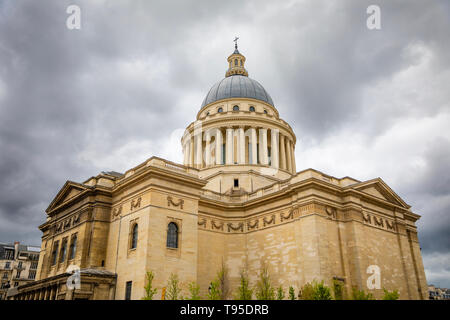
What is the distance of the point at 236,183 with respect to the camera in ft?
139

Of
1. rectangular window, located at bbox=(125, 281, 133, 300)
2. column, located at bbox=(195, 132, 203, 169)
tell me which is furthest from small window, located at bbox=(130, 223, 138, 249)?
column, located at bbox=(195, 132, 203, 169)

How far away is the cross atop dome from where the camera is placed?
5569 centimetres

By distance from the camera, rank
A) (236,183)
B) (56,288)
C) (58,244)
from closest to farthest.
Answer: (56,288), (58,244), (236,183)

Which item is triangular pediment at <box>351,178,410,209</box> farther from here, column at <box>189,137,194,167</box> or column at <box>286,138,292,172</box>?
column at <box>189,137,194,167</box>

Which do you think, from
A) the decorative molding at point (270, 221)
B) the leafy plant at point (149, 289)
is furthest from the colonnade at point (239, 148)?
the leafy plant at point (149, 289)

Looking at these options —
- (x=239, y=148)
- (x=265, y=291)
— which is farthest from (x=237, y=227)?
(x=265, y=291)

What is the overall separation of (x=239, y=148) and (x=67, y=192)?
19577 millimetres

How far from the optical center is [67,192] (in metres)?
35.7

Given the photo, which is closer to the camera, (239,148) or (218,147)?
(239,148)

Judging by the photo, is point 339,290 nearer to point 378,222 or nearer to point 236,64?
point 378,222

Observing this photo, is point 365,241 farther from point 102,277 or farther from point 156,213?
point 102,277

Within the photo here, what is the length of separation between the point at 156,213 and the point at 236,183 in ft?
52.7

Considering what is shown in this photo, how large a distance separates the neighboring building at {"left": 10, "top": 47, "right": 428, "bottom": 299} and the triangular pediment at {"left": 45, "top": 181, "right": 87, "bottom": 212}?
4.3 inches
